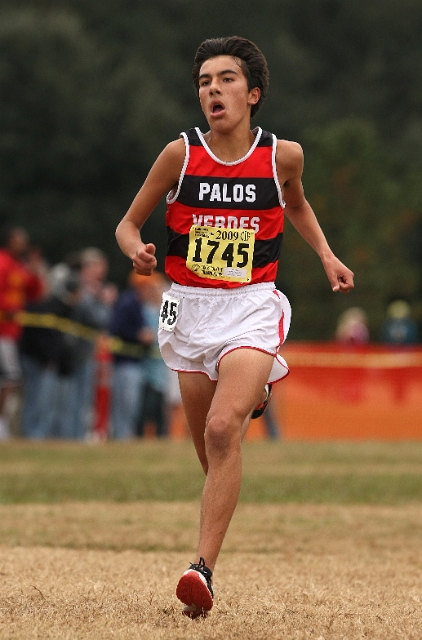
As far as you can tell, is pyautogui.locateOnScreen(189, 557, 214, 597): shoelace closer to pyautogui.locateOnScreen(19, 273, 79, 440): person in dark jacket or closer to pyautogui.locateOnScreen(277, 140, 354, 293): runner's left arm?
pyautogui.locateOnScreen(277, 140, 354, 293): runner's left arm

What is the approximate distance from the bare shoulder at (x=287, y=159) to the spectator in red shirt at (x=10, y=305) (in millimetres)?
10054

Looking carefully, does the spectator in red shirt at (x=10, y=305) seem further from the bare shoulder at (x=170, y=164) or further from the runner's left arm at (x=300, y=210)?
the bare shoulder at (x=170, y=164)

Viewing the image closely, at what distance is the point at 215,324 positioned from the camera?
240 inches

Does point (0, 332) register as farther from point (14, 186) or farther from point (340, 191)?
point (340, 191)

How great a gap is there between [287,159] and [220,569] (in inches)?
93.2

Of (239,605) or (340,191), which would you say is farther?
(340,191)

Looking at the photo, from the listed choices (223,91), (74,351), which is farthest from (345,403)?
(223,91)

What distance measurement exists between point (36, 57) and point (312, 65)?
947 inches

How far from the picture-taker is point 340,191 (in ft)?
183

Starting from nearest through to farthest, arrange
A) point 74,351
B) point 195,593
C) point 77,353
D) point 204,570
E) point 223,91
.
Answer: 1. point 195,593
2. point 204,570
3. point 223,91
4. point 74,351
5. point 77,353

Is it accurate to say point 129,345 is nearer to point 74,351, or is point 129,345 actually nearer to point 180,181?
point 74,351

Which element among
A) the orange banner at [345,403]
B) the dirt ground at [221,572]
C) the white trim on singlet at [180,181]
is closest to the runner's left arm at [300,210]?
the white trim on singlet at [180,181]

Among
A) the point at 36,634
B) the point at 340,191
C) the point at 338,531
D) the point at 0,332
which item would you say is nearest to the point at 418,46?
the point at 340,191

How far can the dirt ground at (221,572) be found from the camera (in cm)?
525
